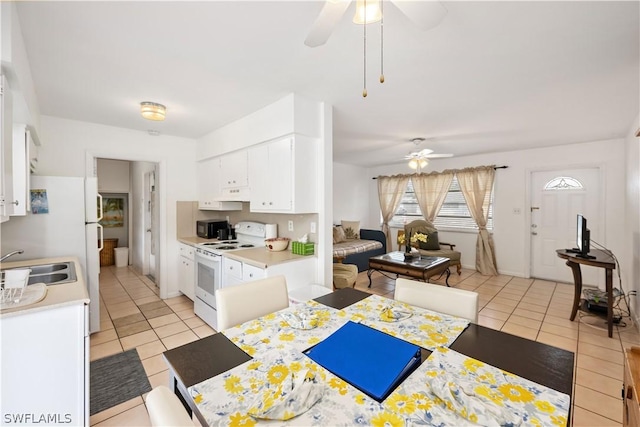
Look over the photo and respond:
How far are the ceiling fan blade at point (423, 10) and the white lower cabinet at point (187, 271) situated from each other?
3394 millimetres

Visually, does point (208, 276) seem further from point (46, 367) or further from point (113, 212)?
point (113, 212)

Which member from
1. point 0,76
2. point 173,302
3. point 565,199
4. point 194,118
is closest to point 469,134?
point 565,199

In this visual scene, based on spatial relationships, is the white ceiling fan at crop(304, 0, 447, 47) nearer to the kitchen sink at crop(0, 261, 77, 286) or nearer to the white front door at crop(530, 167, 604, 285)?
the kitchen sink at crop(0, 261, 77, 286)

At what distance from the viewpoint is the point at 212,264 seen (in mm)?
3062

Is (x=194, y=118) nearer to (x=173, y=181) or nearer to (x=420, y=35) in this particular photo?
(x=173, y=181)

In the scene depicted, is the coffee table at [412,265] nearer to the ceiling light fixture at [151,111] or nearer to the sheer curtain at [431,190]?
the sheer curtain at [431,190]

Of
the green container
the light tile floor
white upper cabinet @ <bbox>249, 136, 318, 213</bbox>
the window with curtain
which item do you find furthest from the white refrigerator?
the window with curtain

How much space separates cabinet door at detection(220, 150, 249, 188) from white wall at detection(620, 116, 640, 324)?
13.9 ft

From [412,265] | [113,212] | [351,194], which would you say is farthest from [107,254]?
[412,265]

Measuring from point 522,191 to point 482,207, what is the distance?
Result: 27.5 inches

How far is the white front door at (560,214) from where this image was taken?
4.43 metres

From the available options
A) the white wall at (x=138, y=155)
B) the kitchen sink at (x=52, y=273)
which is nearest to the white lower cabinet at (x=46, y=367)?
the kitchen sink at (x=52, y=273)

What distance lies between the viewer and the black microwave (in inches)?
155

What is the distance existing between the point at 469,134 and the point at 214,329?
13.9ft
